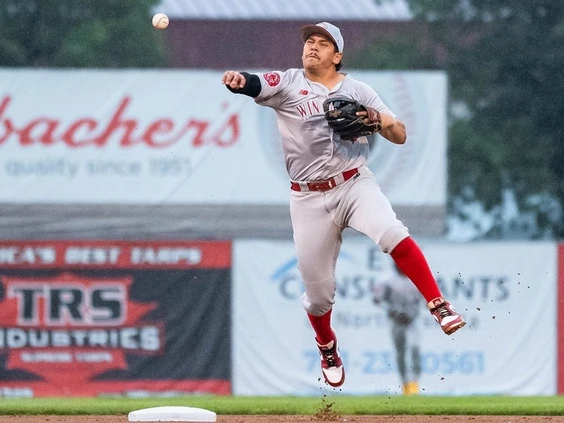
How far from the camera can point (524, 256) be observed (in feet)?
44.9

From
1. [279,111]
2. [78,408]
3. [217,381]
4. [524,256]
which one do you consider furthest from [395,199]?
[279,111]

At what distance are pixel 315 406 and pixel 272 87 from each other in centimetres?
339

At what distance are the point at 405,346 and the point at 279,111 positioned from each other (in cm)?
571

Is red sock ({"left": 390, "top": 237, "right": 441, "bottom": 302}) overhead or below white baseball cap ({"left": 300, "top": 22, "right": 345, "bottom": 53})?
below

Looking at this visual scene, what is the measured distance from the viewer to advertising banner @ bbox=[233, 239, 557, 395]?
13398mm

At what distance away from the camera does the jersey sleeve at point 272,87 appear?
7.96 m

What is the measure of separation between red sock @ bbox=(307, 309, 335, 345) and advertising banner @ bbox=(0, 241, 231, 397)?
487cm

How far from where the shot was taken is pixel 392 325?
13484 millimetres

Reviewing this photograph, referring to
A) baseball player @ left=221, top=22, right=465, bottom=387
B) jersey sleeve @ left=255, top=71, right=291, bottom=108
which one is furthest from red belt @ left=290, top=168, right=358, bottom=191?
jersey sleeve @ left=255, top=71, right=291, bottom=108

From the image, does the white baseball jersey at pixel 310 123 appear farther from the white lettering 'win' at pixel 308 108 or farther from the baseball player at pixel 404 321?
the baseball player at pixel 404 321

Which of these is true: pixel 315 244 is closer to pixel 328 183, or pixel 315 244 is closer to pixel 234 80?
pixel 328 183

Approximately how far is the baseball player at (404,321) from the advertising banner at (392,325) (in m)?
0.04

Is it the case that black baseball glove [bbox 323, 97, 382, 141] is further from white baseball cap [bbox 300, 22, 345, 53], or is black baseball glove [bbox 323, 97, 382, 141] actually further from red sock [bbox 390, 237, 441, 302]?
red sock [bbox 390, 237, 441, 302]

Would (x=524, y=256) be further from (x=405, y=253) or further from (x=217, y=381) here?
(x=405, y=253)
